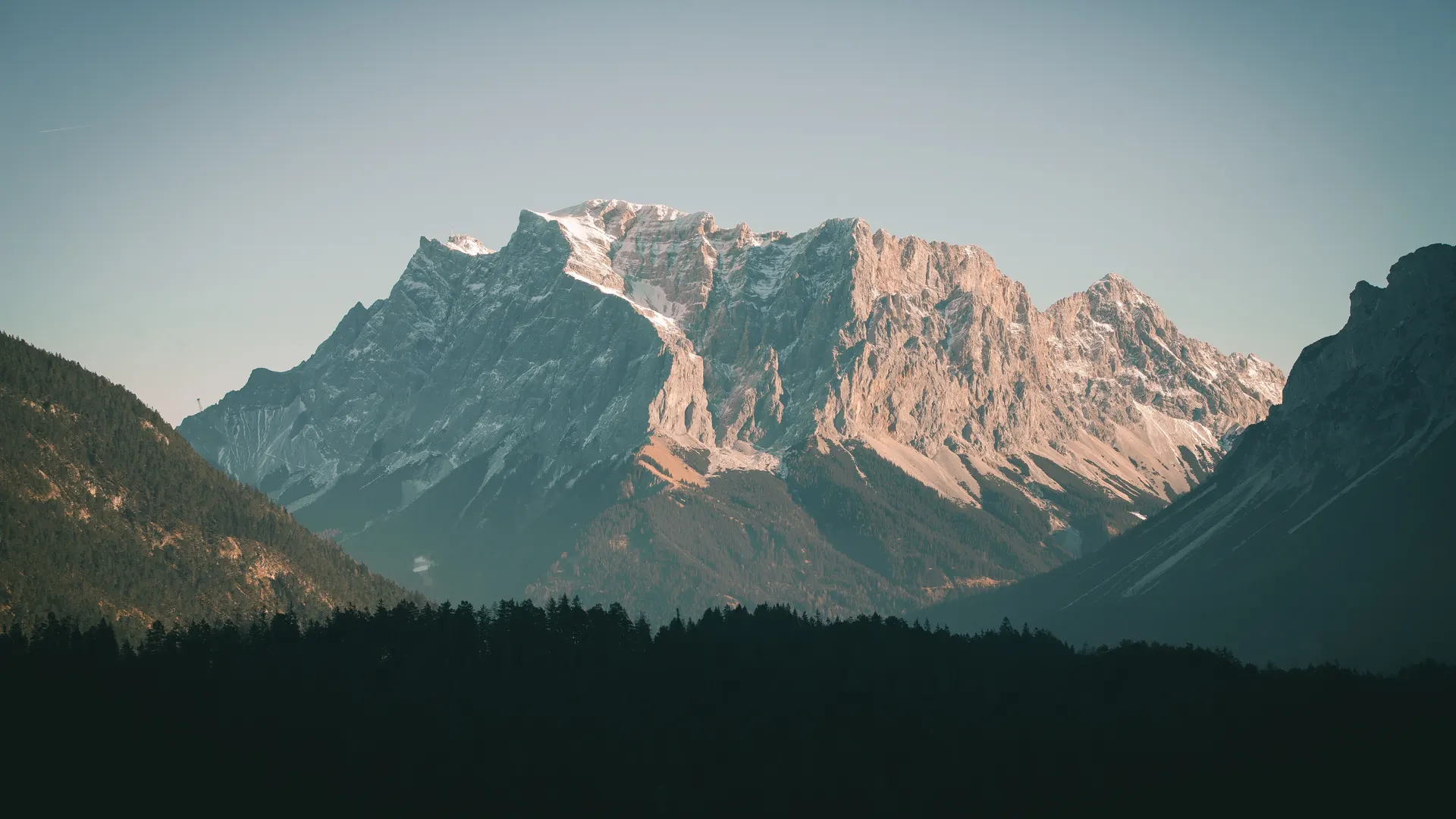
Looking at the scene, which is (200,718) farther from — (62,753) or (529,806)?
(529,806)

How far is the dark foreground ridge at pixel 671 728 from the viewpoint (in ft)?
495

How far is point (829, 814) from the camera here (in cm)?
14862

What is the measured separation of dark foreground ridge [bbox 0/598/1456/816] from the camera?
151m

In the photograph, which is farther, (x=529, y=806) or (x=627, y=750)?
(x=627, y=750)

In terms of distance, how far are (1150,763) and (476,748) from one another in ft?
230

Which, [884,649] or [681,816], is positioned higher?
[884,649]

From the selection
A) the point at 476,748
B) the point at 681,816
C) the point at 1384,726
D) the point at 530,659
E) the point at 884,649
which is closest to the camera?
the point at 681,816

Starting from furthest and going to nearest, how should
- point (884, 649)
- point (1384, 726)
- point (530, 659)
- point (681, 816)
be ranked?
point (884, 649)
point (530, 659)
point (1384, 726)
point (681, 816)

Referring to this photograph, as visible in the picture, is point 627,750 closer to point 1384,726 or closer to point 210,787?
point 210,787

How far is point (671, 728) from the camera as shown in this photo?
16288cm

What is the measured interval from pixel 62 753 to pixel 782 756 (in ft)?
238

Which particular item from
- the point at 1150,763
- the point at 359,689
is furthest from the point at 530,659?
the point at 1150,763

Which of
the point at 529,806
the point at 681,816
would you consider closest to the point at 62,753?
the point at 529,806

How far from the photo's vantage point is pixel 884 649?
198 metres
